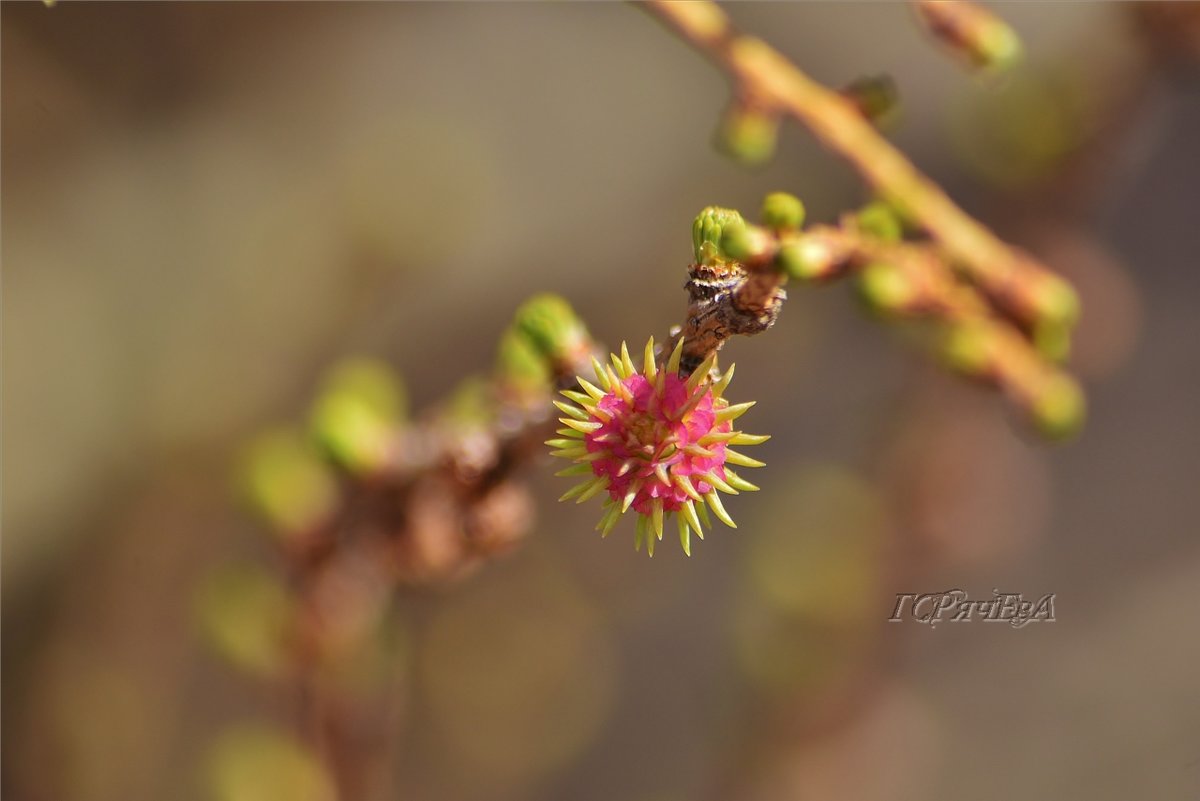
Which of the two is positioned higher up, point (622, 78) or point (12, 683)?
point (622, 78)

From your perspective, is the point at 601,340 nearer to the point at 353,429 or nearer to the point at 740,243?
the point at 353,429

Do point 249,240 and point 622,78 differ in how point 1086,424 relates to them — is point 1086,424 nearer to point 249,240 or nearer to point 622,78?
point 622,78

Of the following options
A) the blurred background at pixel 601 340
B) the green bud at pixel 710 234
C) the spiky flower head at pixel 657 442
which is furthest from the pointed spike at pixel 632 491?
the blurred background at pixel 601 340

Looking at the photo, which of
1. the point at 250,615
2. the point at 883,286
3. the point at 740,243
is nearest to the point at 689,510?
the point at 740,243

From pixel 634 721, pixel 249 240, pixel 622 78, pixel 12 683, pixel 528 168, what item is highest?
pixel 622 78

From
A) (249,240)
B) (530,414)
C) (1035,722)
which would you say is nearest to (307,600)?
(530,414)

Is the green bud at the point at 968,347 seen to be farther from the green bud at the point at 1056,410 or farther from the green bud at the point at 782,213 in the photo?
the green bud at the point at 782,213
